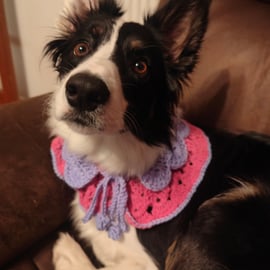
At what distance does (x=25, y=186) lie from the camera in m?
1.47

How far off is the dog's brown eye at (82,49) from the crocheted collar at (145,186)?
379mm

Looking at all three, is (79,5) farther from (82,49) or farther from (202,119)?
(202,119)

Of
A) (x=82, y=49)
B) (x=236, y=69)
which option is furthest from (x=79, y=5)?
(x=236, y=69)

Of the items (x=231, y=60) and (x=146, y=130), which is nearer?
(x=146, y=130)

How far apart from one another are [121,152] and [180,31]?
0.48 metres

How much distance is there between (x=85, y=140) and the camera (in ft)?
4.69

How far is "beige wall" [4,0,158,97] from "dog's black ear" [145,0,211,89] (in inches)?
46.2

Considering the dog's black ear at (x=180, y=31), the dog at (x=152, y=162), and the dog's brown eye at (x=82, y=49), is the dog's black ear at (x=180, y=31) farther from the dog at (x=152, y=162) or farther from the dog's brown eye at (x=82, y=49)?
the dog's brown eye at (x=82, y=49)

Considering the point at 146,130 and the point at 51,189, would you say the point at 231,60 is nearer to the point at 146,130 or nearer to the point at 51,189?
the point at 146,130

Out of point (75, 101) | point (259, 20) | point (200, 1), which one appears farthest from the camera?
point (259, 20)

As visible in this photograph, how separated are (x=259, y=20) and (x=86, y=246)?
3.73 feet

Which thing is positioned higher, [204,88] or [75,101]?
[75,101]

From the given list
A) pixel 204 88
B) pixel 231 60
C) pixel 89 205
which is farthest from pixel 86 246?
pixel 231 60

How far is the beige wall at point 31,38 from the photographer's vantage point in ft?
8.47
